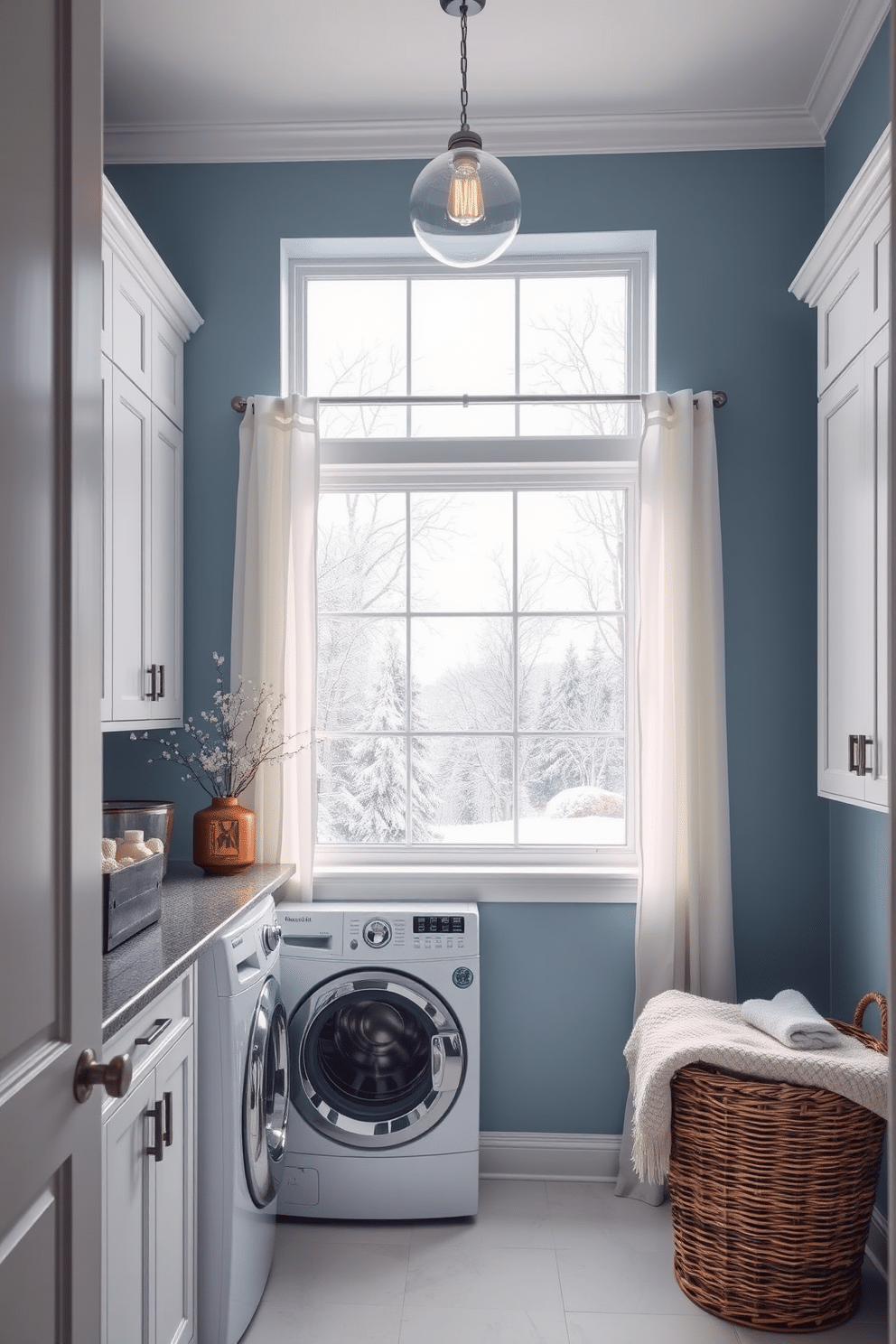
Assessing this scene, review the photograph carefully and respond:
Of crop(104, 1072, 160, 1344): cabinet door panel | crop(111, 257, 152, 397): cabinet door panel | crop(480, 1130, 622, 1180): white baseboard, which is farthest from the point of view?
crop(480, 1130, 622, 1180): white baseboard

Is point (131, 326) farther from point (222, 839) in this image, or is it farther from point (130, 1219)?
point (130, 1219)

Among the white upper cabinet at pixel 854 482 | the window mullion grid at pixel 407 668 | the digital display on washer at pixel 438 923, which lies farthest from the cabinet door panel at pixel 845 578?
the window mullion grid at pixel 407 668

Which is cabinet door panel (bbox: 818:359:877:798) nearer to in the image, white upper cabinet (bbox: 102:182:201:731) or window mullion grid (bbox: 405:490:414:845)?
window mullion grid (bbox: 405:490:414:845)

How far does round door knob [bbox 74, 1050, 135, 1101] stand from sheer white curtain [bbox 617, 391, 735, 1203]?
6.79 feet

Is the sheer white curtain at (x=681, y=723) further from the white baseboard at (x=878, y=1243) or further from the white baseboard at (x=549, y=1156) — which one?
the white baseboard at (x=878, y=1243)

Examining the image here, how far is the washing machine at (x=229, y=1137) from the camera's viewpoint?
2115 millimetres

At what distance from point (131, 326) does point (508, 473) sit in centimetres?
118

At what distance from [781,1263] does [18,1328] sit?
189 cm

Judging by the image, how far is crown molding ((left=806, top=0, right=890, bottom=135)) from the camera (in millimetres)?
2539

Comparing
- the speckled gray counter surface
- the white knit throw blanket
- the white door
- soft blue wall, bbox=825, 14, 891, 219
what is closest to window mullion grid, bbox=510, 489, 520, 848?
the speckled gray counter surface

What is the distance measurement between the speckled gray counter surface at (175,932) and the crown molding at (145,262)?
1403 millimetres

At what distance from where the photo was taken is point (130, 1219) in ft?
5.48

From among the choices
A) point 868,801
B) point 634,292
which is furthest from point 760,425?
point 868,801

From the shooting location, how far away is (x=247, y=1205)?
224 cm
